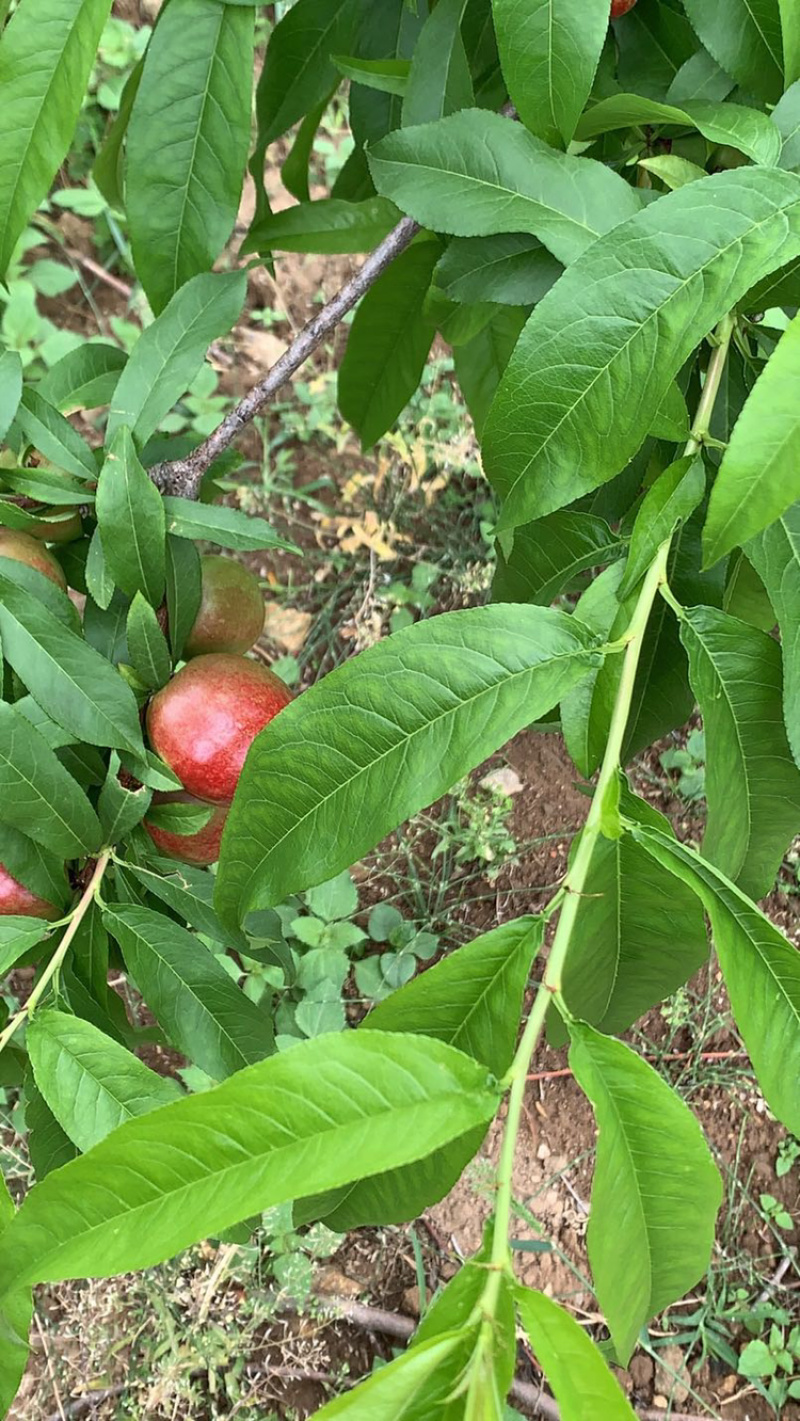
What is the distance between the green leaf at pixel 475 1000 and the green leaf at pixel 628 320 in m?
0.29

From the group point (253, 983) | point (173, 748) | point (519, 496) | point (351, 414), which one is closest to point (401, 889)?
point (253, 983)

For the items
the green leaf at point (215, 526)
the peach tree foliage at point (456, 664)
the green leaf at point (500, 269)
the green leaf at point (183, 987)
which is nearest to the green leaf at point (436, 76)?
the peach tree foliage at point (456, 664)

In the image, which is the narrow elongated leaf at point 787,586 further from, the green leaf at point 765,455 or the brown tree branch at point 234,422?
the brown tree branch at point 234,422

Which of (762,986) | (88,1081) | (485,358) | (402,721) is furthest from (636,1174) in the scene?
(485,358)

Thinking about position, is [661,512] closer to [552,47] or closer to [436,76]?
[552,47]

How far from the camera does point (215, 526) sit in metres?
0.93

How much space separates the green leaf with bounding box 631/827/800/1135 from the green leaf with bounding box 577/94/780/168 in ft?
1.51

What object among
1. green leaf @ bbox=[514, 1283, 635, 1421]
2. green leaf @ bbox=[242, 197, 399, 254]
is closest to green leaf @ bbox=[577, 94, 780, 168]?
green leaf @ bbox=[242, 197, 399, 254]

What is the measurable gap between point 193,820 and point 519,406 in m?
0.44

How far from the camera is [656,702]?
92 centimetres

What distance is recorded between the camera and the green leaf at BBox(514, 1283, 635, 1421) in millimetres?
455

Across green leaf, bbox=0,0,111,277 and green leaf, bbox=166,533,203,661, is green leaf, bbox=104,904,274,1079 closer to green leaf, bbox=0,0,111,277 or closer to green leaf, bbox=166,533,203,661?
green leaf, bbox=166,533,203,661

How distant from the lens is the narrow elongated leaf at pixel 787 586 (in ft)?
2.23

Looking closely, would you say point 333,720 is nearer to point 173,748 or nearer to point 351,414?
point 173,748
